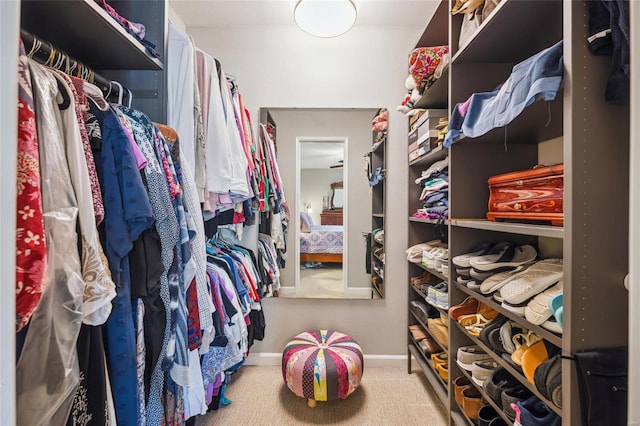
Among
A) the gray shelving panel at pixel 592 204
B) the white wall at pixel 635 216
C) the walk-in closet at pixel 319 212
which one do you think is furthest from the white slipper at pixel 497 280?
the white wall at pixel 635 216

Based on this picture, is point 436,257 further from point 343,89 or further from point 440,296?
point 343,89

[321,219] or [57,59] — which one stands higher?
[57,59]

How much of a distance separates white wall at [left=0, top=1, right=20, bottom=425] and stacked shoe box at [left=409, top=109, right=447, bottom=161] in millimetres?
1641

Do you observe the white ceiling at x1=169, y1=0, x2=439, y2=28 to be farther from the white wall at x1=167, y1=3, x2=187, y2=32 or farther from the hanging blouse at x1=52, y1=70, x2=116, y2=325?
the hanging blouse at x1=52, y1=70, x2=116, y2=325

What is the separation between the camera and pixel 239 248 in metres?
1.98

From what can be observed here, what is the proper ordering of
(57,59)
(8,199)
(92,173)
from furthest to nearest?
(57,59)
(92,173)
(8,199)

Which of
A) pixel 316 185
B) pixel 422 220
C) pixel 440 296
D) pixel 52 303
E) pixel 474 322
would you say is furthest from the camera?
pixel 316 185

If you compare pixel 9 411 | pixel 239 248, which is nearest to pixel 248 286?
pixel 239 248

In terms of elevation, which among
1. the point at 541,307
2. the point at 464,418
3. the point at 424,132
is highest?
the point at 424,132

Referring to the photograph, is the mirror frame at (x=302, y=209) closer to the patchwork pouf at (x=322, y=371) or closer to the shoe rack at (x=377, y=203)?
the shoe rack at (x=377, y=203)

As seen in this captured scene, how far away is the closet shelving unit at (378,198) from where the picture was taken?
2.14 meters

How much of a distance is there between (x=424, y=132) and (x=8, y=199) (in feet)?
5.78

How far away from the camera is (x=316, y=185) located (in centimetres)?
213

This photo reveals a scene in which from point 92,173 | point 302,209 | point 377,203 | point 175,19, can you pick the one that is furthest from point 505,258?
point 175,19
